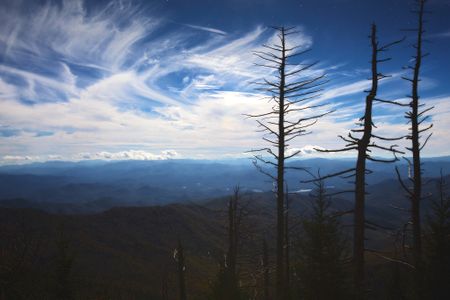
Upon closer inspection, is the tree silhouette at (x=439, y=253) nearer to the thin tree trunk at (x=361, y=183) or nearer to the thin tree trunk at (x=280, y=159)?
the thin tree trunk at (x=280, y=159)

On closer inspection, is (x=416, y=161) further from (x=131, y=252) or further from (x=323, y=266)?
(x=131, y=252)

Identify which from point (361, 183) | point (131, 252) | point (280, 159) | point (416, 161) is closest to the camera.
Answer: point (361, 183)

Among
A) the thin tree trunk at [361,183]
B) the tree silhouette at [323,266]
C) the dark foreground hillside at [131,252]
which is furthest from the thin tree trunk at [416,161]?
the dark foreground hillside at [131,252]

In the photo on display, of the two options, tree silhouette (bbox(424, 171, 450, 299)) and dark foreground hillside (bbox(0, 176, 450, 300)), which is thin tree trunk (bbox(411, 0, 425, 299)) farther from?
dark foreground hillside (bbox(0, 176, 450, 300))

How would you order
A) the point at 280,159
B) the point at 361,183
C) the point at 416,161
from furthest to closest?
the point at 280,159, the point at 416,161, the point at 361,183

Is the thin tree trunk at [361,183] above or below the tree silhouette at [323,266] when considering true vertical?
above

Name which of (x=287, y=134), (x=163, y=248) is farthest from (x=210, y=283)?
(x=163, y=248)

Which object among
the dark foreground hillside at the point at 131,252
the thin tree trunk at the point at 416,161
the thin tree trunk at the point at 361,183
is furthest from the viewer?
the dark foreground hillside at the point at 131,252

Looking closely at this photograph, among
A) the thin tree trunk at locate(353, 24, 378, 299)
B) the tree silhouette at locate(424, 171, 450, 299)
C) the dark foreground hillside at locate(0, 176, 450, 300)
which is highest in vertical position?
the thin tree trunk at locate(353, 24, 378, 299)

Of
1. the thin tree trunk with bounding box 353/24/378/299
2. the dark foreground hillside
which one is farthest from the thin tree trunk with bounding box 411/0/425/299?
the dark foreground hillside

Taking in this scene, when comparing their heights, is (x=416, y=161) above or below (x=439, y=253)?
above

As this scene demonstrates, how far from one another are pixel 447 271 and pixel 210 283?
433 inches

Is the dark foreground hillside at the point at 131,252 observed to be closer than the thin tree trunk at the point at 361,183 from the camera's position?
No

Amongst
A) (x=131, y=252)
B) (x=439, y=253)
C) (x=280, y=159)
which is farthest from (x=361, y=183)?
(x=131, y=252)
